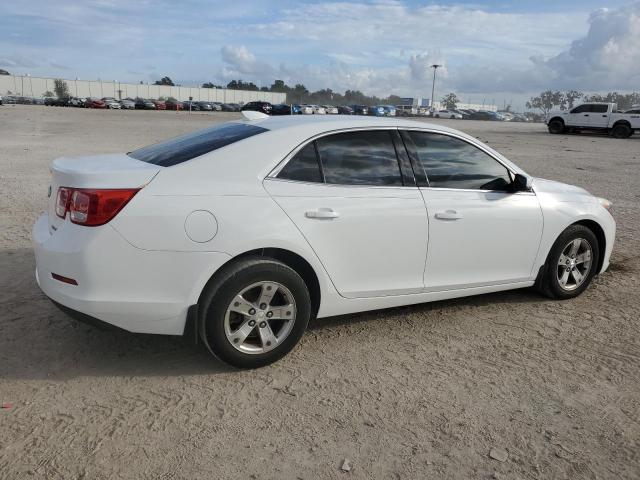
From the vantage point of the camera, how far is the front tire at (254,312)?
328 centimetres

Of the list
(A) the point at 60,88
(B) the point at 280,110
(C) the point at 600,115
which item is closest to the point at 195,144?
(C) the point at 600,115

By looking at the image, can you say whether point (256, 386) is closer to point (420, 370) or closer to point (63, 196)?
point (420, 370)

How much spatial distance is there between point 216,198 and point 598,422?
2508 mm

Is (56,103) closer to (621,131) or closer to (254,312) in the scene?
(621,131)

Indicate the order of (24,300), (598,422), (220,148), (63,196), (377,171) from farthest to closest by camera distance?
(24,300) < (377,171) < (220,148) < (63,196) < (598,422)

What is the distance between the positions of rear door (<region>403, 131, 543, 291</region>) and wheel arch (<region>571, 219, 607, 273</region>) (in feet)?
2.40

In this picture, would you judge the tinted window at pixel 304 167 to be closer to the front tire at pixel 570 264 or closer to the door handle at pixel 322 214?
the door handle at pixel 322 214

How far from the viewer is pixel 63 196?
3275 mm

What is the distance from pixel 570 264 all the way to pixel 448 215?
5.27 feet

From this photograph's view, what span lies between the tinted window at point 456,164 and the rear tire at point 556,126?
3413 cm

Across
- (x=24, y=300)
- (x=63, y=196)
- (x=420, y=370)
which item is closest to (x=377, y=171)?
(x=420, y=370)

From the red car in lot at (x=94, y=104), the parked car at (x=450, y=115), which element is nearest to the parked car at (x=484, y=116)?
the parked car at (x=450, y=115)

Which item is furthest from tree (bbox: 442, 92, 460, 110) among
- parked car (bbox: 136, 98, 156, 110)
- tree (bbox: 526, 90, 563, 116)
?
parked car (bbox: 136, 98, 156, 110)

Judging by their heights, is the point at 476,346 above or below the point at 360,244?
below
